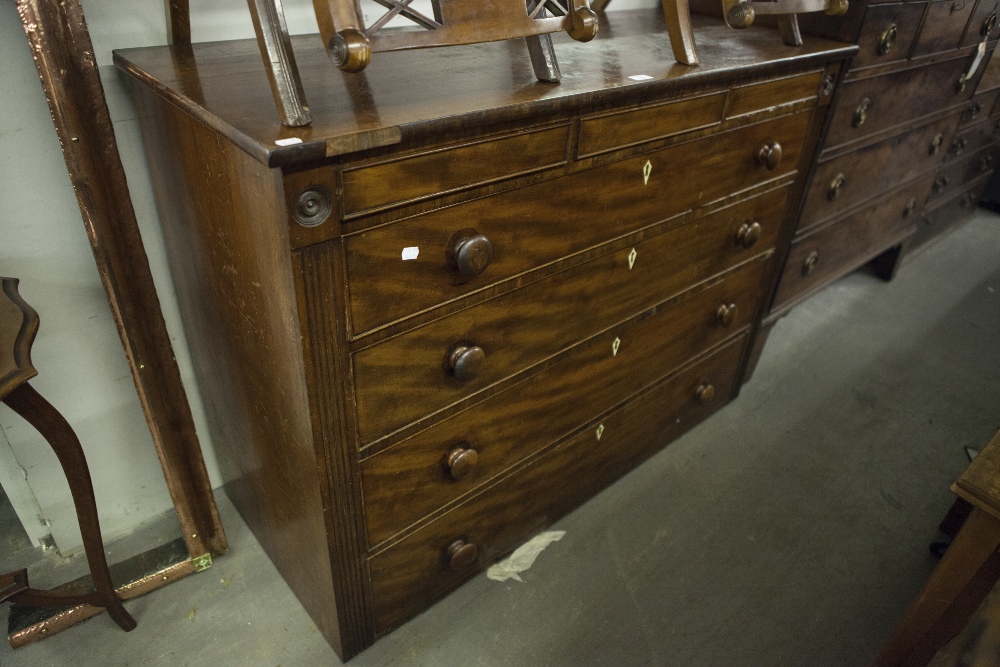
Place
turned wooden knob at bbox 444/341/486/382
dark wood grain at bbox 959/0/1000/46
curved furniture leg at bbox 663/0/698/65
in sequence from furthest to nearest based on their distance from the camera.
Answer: dark wood grain at bbox 959/0/1000/46, curved furniture leg at bbox 663/0/698/65, turned wooden knob at bbox 444/341/486/382

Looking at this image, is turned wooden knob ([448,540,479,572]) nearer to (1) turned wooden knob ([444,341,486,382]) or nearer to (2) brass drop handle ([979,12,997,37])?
(1) turned wooden knob ([444,341,486,382])

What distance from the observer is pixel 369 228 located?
93 centimetres

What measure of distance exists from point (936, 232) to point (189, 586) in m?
3.49

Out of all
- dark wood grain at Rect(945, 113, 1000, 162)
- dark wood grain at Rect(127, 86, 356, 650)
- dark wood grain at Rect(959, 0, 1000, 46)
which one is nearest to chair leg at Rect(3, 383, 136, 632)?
dark wood grain at Rect(127, 86, 356, 650)

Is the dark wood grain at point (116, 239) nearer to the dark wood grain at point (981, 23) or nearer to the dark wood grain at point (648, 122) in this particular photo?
the dark wood grain at point (648, 122)

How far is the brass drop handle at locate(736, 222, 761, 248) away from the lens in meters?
1.67

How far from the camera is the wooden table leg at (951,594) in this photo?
3.42ft

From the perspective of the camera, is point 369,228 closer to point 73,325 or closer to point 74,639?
point 73,325

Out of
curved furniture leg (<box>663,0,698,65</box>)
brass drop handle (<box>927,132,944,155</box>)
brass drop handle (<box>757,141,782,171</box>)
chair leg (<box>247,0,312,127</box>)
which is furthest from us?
brass drop handle (<box>927,132,944,155</box>)

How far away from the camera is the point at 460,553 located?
1.44 meters

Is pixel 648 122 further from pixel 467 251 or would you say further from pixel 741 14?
pixel 467 251

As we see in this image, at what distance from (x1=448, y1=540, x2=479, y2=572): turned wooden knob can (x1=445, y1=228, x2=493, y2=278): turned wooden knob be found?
0.68 meters

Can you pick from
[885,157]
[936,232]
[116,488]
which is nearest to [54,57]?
[116,488]

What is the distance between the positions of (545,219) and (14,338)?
2.87ft
